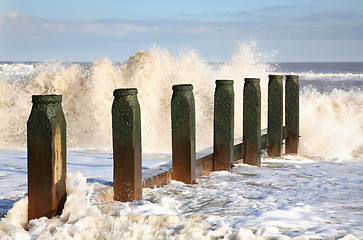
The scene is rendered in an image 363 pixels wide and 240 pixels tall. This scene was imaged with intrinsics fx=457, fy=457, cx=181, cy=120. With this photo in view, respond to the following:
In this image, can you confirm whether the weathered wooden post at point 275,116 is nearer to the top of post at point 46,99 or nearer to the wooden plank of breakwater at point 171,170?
the wooden plank of breakwater at point 171,170

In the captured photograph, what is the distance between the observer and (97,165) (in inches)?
237

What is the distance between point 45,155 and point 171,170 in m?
1.82

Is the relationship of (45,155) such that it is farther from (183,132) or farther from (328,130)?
(328,130)

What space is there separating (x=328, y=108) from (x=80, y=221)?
974cm

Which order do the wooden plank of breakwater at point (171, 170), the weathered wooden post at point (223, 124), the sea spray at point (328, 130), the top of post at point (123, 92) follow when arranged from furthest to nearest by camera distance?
the sea spray at point (328, 130) → the weathered wooden post at point (223, 124) → the wooden plank of breakwater at point (171, 170) → the top of post at point (123, 92)

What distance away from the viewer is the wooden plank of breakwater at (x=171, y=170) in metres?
4.32

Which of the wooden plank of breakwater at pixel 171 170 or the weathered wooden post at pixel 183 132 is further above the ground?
the weathered wooden post at pixel 183 132

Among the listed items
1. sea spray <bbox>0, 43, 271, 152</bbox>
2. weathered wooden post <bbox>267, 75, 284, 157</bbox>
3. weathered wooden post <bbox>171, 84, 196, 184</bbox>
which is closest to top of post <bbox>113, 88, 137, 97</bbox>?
weathered wooden post <bbox>171, 84, 196, 184</bbox>

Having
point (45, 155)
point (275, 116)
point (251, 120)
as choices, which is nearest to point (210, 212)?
point (45, 155)

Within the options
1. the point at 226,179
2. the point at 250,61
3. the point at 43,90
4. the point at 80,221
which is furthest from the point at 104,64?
the point at 80,221

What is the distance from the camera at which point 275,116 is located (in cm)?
642

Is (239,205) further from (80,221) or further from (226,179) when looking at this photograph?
(80,221)

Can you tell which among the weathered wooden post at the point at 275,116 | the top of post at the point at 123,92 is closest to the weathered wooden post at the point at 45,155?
the top of post at the point at 123,92

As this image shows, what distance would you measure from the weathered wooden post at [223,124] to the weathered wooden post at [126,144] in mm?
1638
